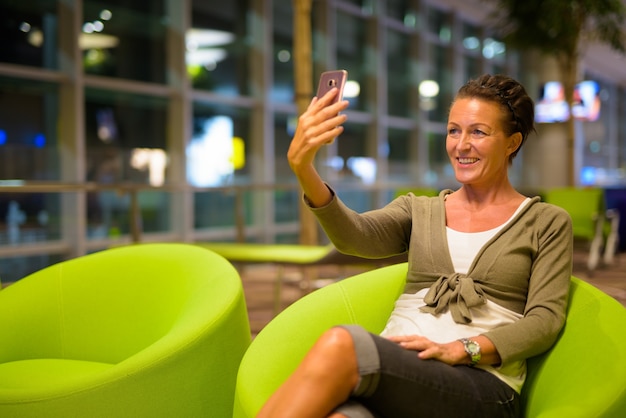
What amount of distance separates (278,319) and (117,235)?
16.0 feet

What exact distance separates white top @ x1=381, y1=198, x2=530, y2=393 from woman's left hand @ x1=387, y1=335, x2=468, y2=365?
85mm

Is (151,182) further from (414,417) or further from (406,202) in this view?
(414,417)

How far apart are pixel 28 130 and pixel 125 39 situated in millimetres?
1352

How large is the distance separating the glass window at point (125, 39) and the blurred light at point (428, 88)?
551cm

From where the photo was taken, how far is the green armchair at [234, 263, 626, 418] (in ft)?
4.67

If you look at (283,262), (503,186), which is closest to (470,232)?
(503,186)

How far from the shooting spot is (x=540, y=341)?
61.7 inches

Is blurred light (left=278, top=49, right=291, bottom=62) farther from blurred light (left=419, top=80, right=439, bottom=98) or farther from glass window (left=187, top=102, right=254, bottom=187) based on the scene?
blurred light (left=419, top=80, right=439, bottom=98)

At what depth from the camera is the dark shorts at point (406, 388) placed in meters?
1.38

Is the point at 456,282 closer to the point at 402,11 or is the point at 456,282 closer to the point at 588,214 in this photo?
the point at 588,214

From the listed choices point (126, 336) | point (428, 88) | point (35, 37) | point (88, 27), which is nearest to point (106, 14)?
point (88, 27)

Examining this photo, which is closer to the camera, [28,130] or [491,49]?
[28,130]

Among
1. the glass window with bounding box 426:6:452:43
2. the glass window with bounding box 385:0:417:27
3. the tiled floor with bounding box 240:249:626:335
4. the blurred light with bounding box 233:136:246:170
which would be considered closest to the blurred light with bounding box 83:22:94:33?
the blurred light with bounding box 233:136:246:170

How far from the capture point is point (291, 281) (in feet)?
20.7
